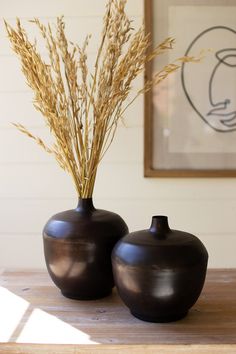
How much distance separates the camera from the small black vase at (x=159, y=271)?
37.4 inches

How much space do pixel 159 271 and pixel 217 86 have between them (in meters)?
1.25

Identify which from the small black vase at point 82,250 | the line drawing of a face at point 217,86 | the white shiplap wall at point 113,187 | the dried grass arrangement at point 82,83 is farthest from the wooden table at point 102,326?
the line drawing of a face at point 217,86

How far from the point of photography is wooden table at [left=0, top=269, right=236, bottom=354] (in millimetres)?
877

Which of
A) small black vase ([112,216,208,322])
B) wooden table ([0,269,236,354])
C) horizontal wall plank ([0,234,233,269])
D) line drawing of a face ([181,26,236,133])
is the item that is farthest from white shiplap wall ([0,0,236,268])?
small black vase ([112,216,208,322])

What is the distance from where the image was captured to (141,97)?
6.57ft

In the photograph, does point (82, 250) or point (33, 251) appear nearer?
point (82, 250)

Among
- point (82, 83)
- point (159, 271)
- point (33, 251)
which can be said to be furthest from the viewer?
point (33, 251)

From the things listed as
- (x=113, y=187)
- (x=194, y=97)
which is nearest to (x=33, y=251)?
(x=113, y=187)

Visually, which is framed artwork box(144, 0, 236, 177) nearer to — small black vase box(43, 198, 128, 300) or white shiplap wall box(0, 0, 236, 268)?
white shiplap wall box(0, 0, 236, 268)

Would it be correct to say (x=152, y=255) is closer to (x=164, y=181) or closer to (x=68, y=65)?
(x=68, y=65)

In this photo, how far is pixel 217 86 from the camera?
6.56 ft

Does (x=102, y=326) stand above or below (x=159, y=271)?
below

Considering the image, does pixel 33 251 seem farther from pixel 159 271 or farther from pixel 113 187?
pixel 159 271

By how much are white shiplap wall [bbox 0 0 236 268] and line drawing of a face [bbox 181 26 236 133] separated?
0.23 m
